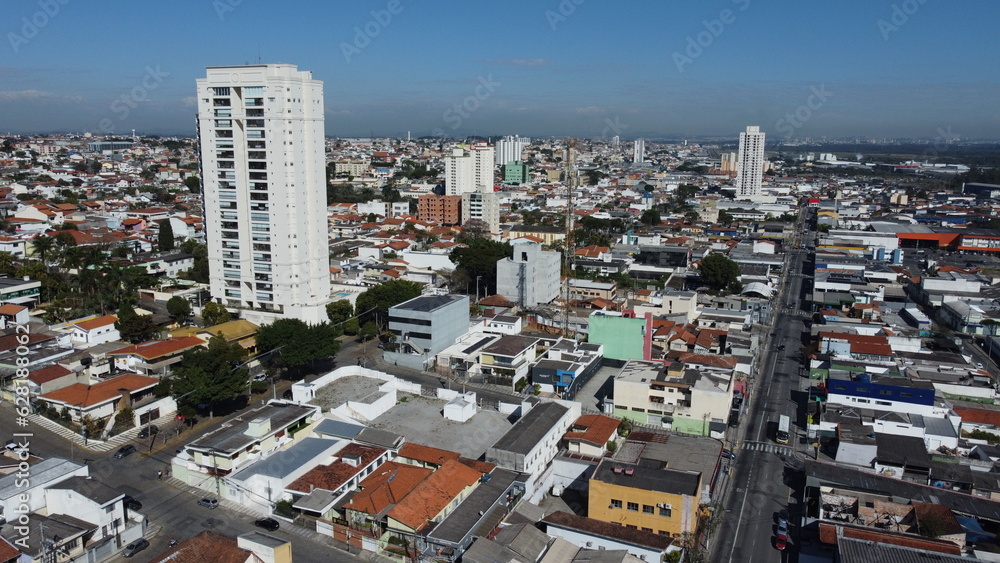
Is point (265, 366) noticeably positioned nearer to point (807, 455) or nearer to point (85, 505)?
point (85, 505)

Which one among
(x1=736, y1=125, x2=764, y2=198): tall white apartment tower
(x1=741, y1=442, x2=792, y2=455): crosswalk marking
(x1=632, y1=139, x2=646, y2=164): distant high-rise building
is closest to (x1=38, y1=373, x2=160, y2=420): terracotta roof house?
(x1=741, y1=442, x2=792, y2=455): crosswalk marking

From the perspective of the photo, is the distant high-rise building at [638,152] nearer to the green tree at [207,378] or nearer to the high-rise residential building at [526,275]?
the high-rise residential building at [526,275]

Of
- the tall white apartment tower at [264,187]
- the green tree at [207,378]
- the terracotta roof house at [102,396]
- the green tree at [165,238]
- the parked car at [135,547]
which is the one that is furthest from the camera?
the green tree at [165,238]

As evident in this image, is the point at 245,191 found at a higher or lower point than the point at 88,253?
higher

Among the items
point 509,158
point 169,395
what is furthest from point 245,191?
point 509,158

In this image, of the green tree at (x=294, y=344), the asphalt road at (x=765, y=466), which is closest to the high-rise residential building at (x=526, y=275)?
the asphalt road at (x=765, y=466)

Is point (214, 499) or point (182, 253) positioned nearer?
point (214, 499)

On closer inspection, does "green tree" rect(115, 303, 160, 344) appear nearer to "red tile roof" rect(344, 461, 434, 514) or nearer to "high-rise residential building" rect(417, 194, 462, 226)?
"red tile roof" rect(344, 461, 434, 514)
